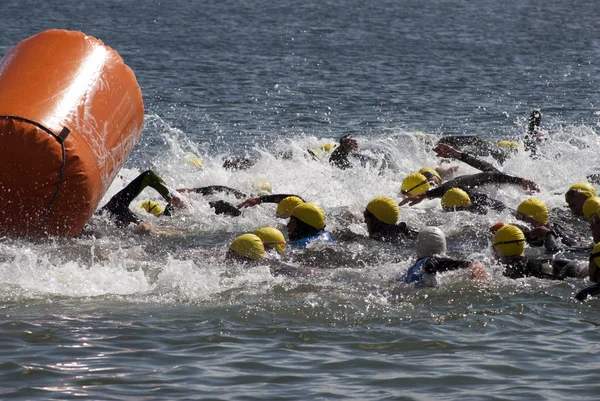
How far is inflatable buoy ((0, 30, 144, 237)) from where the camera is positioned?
396 inches

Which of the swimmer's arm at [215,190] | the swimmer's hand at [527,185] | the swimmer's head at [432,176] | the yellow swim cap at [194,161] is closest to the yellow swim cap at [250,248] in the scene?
the swimmer's arm at [215,190]

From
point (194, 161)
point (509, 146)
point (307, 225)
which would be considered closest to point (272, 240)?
point (307, 225)

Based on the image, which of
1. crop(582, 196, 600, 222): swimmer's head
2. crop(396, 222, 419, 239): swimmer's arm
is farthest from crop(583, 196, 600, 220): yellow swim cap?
crop(396, 222, 419, 239): swimmer's arm

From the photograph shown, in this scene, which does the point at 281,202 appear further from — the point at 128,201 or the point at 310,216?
the point at 128,201

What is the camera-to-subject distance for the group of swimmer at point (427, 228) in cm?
955

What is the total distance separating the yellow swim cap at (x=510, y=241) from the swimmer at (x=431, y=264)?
2.04 feet

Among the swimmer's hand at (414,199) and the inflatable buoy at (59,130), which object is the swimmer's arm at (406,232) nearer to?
the swimmer's hand at (414,199)

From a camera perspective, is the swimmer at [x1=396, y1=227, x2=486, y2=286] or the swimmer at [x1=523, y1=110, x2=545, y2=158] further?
the swimmer at [x1=523, y1=110, x2=545, y2=158]

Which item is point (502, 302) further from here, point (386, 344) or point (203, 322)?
point (203, 322)

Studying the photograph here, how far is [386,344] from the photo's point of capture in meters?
7.93

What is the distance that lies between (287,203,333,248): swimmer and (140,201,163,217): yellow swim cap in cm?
286

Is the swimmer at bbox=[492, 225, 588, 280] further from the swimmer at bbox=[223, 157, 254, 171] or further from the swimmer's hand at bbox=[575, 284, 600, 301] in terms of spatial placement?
the swimmer at bbox=[223, 157, 254, 171]

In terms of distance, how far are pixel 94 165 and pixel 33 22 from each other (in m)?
25.1

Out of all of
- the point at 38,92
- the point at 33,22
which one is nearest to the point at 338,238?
the point at 38,92
